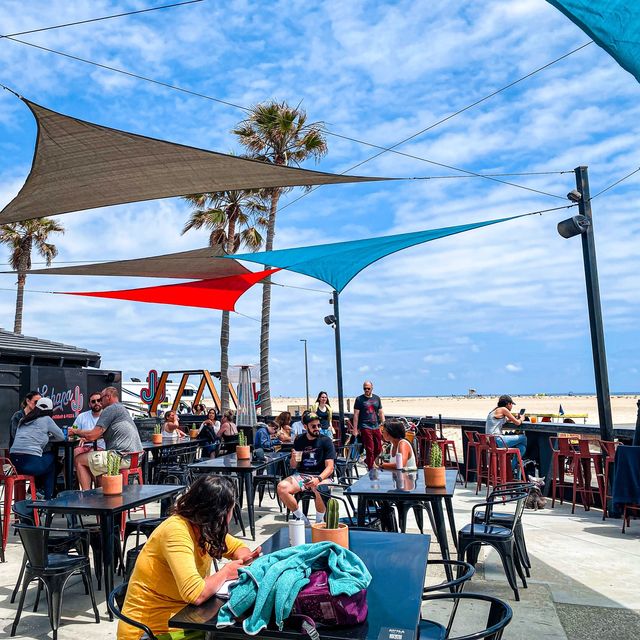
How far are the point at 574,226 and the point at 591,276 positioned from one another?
0.67 meters

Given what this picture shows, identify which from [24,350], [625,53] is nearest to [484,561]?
[625,53]

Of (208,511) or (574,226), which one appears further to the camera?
(574,226)

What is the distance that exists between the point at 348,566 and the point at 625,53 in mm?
2972

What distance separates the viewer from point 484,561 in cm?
512

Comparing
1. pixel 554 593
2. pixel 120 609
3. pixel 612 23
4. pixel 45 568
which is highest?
pixel 612 23

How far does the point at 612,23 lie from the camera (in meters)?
3.14

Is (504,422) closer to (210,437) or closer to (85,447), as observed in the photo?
(210,437)

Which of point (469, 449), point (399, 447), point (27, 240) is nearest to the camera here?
point (399, 447)

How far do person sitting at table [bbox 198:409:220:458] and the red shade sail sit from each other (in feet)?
7.39

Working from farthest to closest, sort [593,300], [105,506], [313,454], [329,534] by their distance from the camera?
[593,300] < [313,454] < [105,506] < [329,534]

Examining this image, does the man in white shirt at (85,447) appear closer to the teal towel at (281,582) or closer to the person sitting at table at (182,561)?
the person sitting at table at (182,561)

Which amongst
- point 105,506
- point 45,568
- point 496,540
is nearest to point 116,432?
point 105,506

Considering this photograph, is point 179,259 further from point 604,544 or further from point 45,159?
point 604,544

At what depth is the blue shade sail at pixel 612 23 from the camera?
306 cm
